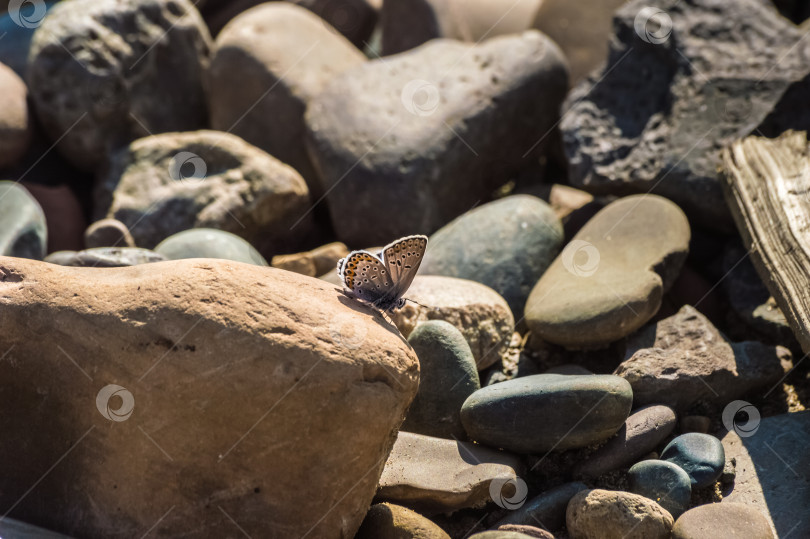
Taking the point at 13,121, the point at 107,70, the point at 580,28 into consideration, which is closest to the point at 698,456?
the point at 580,28

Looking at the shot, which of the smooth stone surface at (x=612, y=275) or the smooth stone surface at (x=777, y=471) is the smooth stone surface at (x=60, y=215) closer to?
the smooth stone surface at (x=612, y=275)

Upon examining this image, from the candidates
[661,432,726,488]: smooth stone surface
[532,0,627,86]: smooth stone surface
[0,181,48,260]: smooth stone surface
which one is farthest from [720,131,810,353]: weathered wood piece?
[0,181,48,260]: smooth stone surface

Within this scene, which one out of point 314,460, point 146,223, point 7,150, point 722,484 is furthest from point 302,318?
point 7,150

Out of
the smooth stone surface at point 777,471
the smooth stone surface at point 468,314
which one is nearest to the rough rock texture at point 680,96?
the smooth stone surface at point 468,314

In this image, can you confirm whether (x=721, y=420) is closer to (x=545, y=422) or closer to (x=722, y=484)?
(x=722, y=484)

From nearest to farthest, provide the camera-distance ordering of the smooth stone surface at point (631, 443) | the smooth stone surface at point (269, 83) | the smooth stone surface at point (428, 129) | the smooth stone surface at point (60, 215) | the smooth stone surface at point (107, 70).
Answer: the smooth stone surface at point (631, 443), the smooth stone surface at point (428, 129), the smooth stone surface at point (60, 215), the smooth stone surface at point (107, 70), the smooth stone surface at point (269, 83)

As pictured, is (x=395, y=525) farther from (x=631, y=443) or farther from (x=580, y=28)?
(x=580, y=28)

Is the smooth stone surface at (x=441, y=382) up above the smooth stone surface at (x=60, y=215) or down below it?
above
